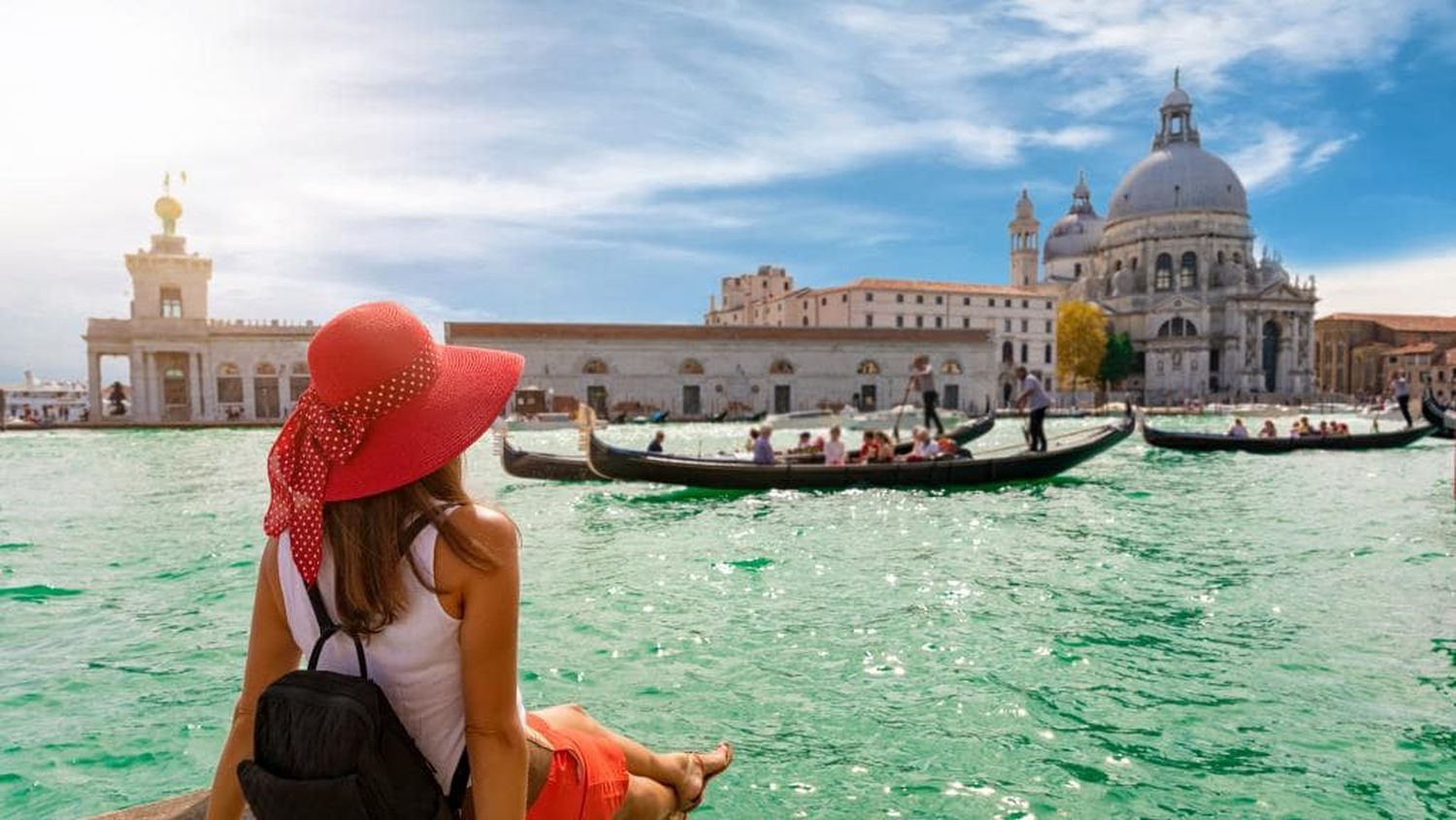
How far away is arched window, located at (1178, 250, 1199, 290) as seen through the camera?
69875 mm

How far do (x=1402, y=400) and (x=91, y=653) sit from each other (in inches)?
1132

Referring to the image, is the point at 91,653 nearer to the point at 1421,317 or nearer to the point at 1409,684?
the point at 1409,684

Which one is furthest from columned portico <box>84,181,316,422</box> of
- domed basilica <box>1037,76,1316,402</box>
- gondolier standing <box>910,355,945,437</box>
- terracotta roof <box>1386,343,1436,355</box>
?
terracotta roof <box>1386,343,1436,355</box>

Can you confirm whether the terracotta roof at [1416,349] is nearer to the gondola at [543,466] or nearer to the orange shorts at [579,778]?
the gondola at [543,466]

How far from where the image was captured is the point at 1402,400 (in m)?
24.1

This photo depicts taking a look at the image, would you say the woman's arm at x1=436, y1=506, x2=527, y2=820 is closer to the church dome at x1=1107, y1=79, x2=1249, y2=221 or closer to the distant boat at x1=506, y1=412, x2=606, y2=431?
the distant boat at x1=506, y1=412, x2=606, y2=431

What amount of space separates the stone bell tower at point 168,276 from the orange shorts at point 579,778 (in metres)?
51.6

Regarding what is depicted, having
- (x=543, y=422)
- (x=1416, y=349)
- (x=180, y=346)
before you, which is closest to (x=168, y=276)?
(x=180, y=346)

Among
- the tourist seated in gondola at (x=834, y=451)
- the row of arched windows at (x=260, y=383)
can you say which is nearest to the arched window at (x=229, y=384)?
the row of arched windows at (x=260, y=383)

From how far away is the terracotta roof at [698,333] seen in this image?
44906 millimetres

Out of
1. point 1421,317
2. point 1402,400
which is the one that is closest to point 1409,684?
point 1402,400

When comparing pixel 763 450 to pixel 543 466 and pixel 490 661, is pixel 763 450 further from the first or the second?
pixel 490 661

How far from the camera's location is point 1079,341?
6406cm

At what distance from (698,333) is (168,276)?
2737 centimetres
